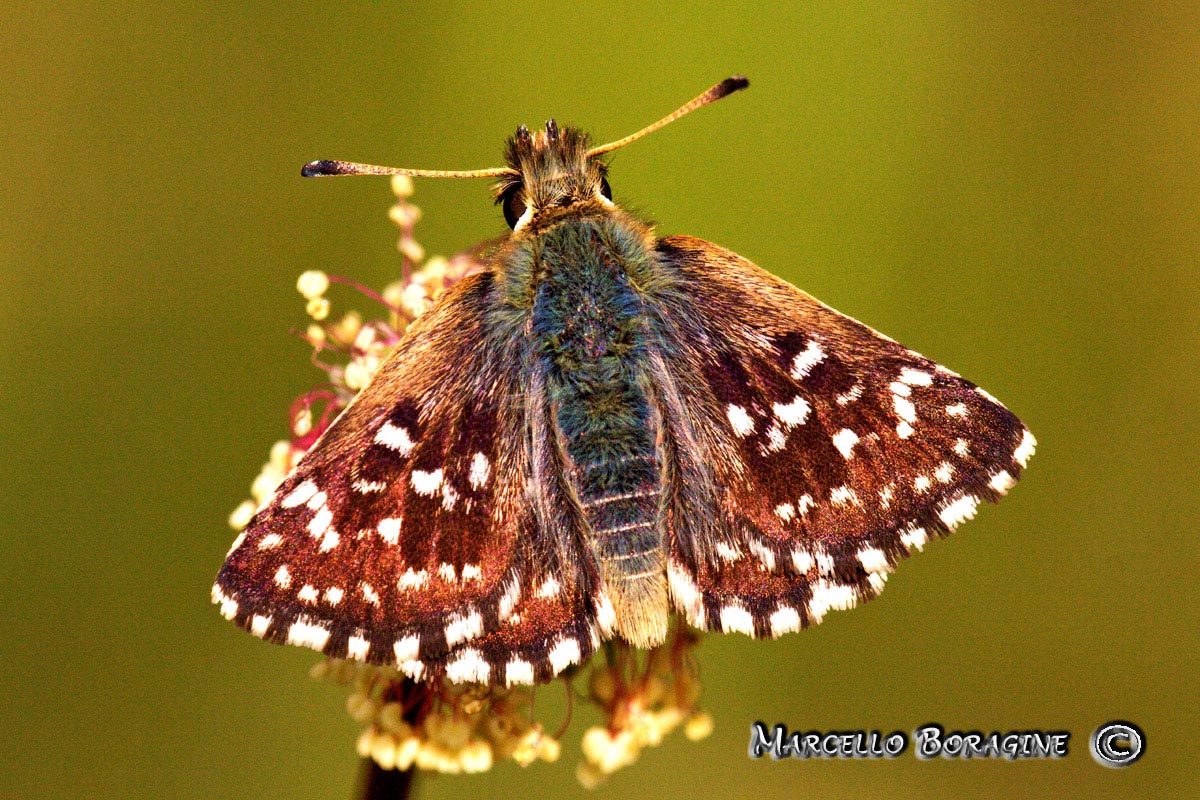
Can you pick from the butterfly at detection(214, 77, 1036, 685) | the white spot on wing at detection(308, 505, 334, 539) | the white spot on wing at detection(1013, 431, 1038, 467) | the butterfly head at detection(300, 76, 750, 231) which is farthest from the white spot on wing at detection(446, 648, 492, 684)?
the white spot on wing at detection(1013, 431, 1038, 467)

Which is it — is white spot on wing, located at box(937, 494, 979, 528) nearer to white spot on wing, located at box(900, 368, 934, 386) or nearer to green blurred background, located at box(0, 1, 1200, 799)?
white spot on wing, located at box(900, 368, 934, 386)

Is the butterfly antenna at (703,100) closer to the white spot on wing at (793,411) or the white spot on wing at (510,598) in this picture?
the white spot on wing at (793,411)

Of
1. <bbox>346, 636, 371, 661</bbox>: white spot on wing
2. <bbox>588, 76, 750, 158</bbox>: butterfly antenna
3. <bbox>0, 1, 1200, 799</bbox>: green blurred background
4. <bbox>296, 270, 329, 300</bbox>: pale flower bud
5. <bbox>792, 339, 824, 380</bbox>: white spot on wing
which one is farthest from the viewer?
<bbox>0, 1, 1200, 799</bbox>: green blurred background

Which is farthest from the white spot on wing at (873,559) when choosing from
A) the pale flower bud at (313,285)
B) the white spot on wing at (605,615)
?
the pale flower bud at (313,285)

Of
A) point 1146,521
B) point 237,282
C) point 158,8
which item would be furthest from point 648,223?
point 158,8

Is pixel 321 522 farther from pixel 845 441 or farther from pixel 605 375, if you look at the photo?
pixel 845 441

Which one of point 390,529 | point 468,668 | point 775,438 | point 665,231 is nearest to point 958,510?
point 775,438
